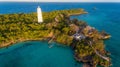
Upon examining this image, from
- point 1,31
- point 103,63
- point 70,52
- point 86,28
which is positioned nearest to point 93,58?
point 103,63

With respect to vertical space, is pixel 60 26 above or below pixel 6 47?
above

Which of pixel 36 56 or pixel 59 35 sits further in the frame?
pixel 59 35

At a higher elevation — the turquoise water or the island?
the island

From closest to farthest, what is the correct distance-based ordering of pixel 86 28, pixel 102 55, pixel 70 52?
pixel 102 55 < pixel 70 52 < pixel 86 28

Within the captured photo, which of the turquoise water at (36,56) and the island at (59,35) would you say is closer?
the turquoise water at (36,56)

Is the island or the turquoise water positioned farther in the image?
the island

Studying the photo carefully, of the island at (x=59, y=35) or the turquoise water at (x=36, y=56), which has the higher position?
the island at (x=59, y=35)

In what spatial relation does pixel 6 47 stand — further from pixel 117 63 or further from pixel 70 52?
pixel 117 63

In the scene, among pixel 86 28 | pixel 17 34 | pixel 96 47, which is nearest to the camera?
pixel 96 47

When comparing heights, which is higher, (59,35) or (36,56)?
(59,35)

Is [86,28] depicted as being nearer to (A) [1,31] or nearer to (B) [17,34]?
(B) [17,34]

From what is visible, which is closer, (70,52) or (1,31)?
→ (70,52)
